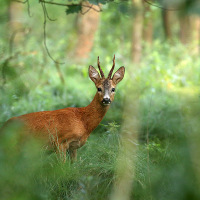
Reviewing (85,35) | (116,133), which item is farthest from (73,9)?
(85,35)

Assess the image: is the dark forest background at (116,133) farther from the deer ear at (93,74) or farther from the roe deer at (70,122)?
the deer ear at (93,74)

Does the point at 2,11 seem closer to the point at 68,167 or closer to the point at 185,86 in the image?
the point at 68,167

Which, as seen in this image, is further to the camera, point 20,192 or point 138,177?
point 138,177

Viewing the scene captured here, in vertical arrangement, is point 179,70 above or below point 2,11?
below

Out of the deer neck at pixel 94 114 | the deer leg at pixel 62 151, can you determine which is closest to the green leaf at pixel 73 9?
the deer neck at pixel 94 114

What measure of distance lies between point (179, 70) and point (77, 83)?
266cm

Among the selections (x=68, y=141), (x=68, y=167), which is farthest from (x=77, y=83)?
(x=68, y=167)

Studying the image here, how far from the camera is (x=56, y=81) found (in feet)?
30.1

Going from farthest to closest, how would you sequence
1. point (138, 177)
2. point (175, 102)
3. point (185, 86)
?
point (185, 86)
point (175, 102)
point (138, 177)

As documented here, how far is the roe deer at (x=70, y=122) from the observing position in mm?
3959

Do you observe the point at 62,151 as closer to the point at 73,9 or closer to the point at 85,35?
the point at 73,9

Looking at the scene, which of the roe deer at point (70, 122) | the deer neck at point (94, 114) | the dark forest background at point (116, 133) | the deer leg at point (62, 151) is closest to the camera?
the dark forest background at point (116, 133)

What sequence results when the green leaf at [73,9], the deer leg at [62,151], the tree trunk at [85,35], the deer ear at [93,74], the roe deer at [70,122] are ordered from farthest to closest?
the tree trunk at [85,35] < the deer ear at [93,74] < the green leaf at [73,9] < the roe deer at [70,122] < the deer leg at [62,151]

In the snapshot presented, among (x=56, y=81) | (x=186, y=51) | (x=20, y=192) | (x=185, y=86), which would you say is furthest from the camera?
(x=186, y=51)
